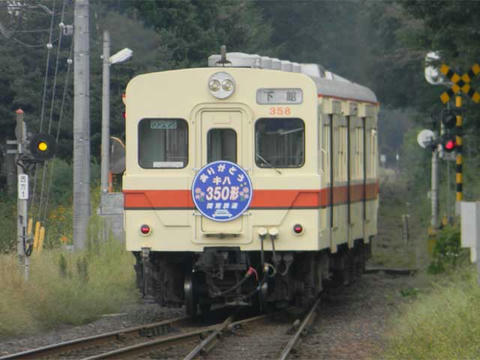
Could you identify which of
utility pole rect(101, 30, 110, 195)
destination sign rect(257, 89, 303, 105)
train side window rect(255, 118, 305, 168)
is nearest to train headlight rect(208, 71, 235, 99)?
destination sign rect(257, 89, 303, 105)

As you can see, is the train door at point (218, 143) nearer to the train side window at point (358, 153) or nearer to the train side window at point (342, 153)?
the train side window at point (342, 153)

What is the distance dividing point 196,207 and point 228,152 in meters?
0.80

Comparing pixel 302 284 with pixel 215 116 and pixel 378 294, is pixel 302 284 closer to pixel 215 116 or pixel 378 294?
pixel 215 116

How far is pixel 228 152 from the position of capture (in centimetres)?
1509

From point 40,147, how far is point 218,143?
2959 millimetres

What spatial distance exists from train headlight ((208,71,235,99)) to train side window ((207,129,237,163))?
0.44m

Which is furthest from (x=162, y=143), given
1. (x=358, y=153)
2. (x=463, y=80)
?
(x=463, y=80)

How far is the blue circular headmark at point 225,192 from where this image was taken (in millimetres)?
14789

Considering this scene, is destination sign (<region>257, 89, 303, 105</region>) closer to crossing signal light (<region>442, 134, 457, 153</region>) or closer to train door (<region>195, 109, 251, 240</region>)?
train door (<region>195, 109, 251, 240</region>)

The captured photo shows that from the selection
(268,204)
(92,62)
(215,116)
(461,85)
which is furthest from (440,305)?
(92,62)

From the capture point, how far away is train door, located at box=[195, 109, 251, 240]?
14.9m

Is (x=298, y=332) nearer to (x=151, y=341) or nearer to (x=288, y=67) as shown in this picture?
(x=151, y=341)

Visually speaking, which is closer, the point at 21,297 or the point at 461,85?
the point at 21,297

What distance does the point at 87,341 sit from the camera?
13359 millimetres
